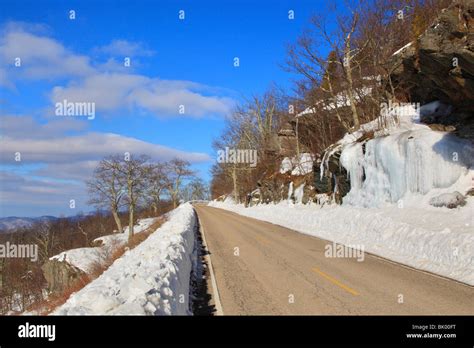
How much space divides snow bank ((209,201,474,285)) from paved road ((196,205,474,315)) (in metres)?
0.82

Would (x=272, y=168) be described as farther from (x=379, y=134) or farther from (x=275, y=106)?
(x=379, y=134)

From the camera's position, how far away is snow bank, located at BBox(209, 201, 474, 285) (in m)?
9.60

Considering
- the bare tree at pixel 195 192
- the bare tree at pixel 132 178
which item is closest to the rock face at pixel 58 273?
the bare tree at pixel 132 178

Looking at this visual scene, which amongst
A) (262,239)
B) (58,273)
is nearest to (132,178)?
(58,273)

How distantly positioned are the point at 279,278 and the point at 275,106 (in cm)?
4630

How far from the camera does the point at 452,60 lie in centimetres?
1141

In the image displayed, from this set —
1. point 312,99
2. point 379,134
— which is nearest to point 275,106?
point 312,99

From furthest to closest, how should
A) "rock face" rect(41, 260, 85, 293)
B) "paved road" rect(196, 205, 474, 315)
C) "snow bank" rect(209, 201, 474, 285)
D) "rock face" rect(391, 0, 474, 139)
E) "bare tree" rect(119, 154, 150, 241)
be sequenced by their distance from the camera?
"bare tree" rect(119, 154, 150, 241) < "rock face" rect(41, 260, 85, 293) < "rock face" rect(391, 0, 474, 139) < "snow bank" rect(209, 201, 474, 285) < "paved road" rect(196, 205, 474, 315)

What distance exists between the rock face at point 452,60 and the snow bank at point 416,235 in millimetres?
3718

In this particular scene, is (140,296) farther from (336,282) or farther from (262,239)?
(262,239)

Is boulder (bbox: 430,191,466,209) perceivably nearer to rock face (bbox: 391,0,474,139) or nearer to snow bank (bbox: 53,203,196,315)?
rock face (bbox: 391,0,474,139)

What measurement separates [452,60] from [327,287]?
8.20m

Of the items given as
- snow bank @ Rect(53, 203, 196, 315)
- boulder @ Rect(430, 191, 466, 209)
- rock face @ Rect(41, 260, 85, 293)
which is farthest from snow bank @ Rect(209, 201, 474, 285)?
rock face @ Rect(41, 260, 85, 293)

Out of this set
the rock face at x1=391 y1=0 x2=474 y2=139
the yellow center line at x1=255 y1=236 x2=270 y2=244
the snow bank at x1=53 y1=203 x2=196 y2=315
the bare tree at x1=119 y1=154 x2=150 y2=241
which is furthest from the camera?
the bare tree at x1=119 y1=154 x2=150 y2=241
